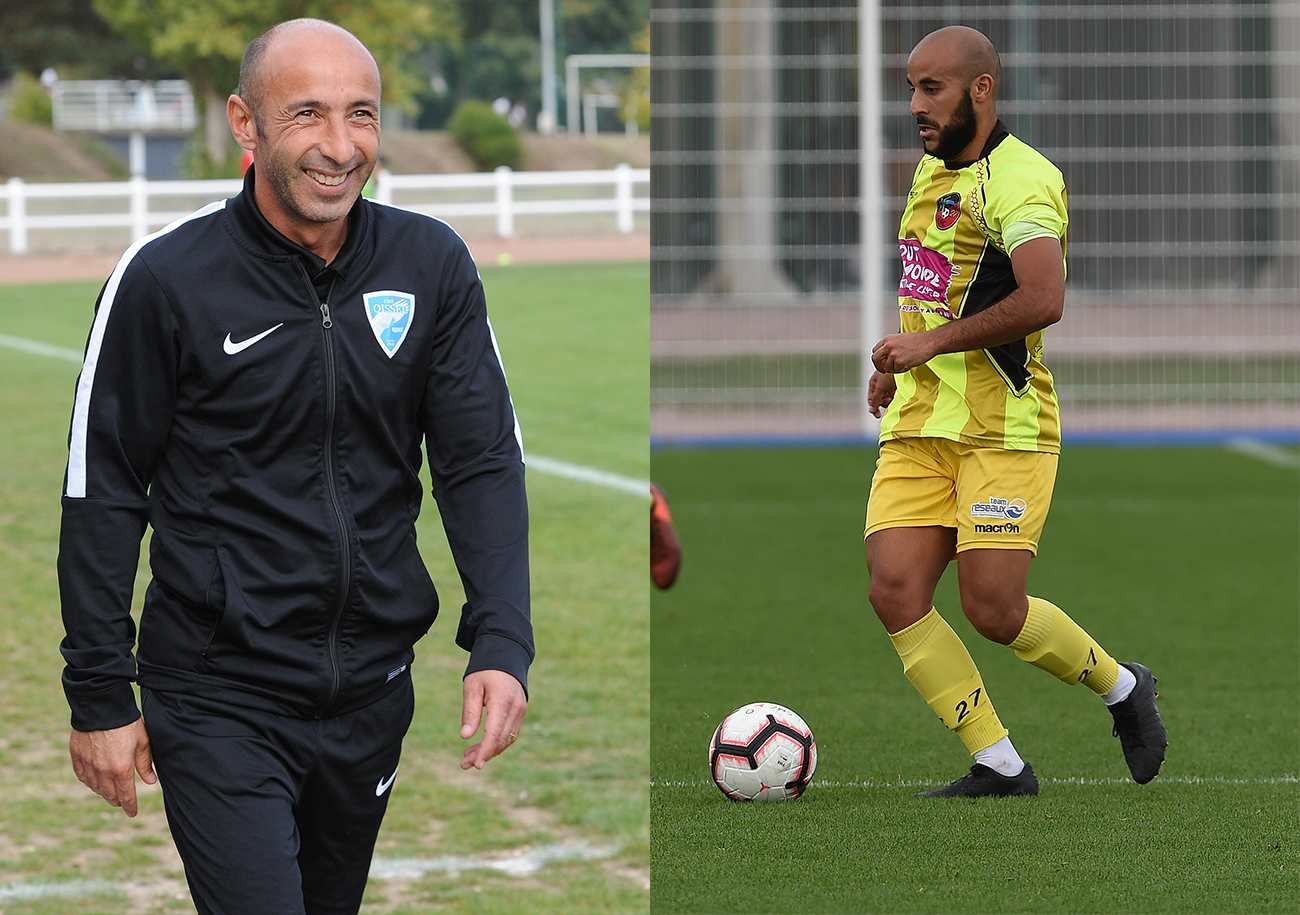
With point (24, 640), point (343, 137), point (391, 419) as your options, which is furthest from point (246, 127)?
point (24, 640)

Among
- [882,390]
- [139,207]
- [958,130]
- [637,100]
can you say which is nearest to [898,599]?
[882,390]

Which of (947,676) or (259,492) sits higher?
(259,492)

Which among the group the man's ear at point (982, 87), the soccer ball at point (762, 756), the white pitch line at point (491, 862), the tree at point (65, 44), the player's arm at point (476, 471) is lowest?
the white pitch line at point (491, 862)

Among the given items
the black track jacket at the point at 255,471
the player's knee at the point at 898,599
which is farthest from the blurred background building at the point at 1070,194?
the black track jacket at the point at 255,471

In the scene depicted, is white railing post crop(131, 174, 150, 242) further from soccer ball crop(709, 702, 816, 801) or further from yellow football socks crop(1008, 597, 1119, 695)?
yellow football socks crop(1008, 597, 1119, 695)

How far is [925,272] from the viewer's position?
310 cm

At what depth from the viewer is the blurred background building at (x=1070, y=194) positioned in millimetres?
10578

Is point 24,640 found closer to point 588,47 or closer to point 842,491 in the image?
point 842,491

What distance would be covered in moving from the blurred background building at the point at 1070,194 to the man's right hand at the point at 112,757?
8297mm

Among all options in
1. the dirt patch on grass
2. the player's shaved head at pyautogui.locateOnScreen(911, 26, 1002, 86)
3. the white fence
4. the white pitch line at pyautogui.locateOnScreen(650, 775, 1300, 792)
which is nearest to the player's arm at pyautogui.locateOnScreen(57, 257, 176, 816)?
the player's shaved head at pyautogui.locateOnScreen(911, 26, 1002, 86)

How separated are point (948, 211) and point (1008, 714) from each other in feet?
6.89

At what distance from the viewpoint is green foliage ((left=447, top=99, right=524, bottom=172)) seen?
16.9 metres

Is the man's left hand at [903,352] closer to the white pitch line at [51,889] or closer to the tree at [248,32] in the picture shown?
the white pitch line at [51,889]

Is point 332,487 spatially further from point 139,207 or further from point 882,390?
point 139,207
